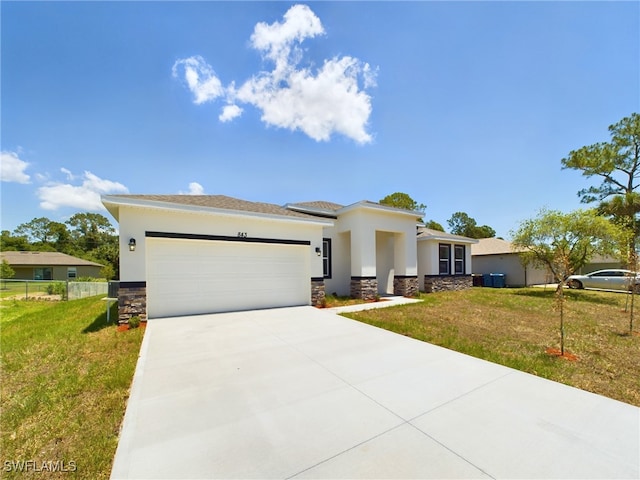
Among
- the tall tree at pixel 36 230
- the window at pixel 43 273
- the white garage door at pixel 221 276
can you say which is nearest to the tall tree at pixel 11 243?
the tall tree at pixel 36 230

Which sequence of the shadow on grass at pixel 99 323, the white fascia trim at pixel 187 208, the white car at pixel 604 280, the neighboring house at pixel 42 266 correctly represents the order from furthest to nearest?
1. the neighboring house at pixel 42 266
2. the white car at pixel 604 280
3. the white fascia trim at pixel 187 208
4. the shadow on grass at pixel 99 323

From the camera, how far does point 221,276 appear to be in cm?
877

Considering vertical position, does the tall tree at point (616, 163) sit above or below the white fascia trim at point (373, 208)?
above

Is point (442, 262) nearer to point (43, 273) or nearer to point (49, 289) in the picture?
point (49, 289)

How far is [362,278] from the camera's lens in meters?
11.7

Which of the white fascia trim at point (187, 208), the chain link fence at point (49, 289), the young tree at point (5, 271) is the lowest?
the chain link fence at point (49, 289)

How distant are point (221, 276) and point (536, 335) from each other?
909 centimetres

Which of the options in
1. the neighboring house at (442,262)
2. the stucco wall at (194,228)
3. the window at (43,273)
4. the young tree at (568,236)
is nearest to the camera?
the stucco wall at (194,228)

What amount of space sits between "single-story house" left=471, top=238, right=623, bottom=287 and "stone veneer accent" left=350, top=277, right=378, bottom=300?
1251 cm

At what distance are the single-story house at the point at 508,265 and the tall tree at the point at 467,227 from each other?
20.6 metres

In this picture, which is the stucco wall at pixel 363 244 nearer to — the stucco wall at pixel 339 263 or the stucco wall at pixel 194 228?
the stucco wall at pixel 339 263

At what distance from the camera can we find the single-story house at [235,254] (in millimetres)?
7566

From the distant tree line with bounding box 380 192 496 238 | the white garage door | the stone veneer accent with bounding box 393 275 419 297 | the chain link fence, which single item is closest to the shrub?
the chain link fence

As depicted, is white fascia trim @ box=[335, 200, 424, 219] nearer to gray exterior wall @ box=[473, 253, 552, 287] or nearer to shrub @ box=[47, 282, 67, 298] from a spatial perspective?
gray exterior wall @ box=[473, 253, 552, 287]
